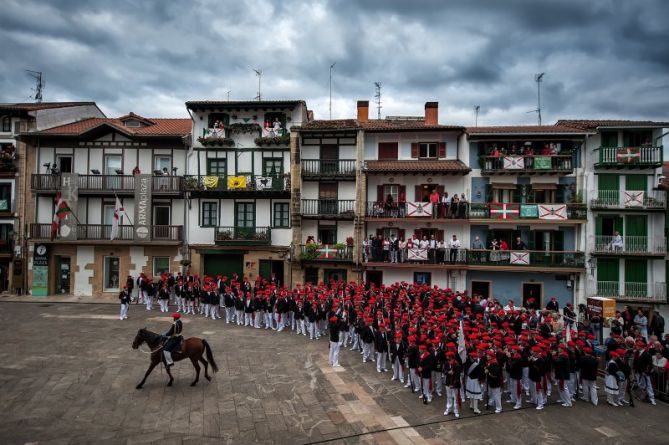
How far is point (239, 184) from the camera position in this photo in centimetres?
2792

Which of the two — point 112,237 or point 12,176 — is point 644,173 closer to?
point 112,237

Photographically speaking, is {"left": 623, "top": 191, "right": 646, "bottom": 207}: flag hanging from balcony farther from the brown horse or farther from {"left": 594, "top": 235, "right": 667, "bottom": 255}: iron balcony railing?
the brown horse

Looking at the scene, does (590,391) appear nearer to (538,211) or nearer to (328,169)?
(538,211)

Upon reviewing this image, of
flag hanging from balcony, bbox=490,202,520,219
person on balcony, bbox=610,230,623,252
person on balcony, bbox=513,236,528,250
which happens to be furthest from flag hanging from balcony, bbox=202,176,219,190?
person on balcony, bbox=610,230,623,252

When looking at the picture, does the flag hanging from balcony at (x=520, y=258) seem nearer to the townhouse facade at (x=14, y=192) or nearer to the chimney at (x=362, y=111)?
the chimney at (x=362, y=111)

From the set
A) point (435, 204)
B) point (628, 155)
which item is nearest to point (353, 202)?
point (435, 204)

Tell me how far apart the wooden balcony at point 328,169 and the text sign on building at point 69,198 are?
15288 mm

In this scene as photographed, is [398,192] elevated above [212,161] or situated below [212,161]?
below

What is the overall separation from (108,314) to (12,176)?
1381 centimetres

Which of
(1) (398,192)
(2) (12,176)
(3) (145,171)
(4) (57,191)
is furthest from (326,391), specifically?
(2) (12,176)

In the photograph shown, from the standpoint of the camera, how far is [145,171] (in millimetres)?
28625

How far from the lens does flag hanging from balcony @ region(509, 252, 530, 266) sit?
85.6 feet

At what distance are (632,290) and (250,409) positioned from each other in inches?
1025

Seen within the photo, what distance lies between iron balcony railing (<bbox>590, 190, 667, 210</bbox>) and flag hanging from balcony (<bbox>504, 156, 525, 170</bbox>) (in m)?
5.09
